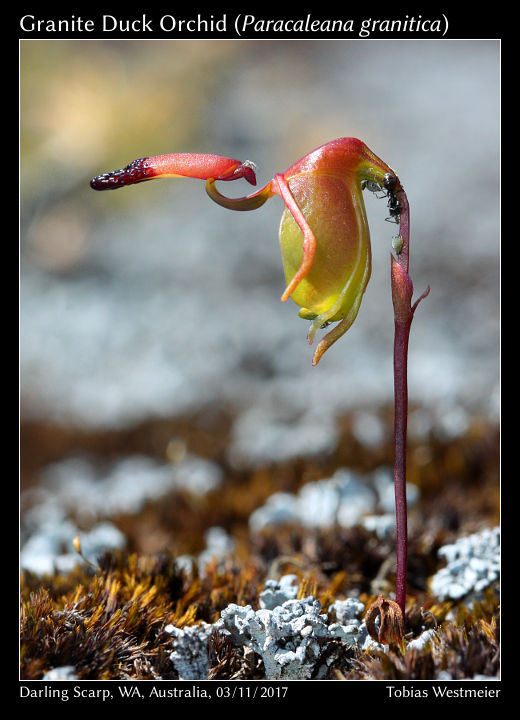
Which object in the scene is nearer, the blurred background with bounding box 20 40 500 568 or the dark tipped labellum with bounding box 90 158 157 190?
the dark tipped labellum with bounding box 90 158 157 190

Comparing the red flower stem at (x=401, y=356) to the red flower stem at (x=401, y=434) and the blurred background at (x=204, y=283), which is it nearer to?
the red flower stem at (x=401, y=434)

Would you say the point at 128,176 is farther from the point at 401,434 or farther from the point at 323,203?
the point at 401,434

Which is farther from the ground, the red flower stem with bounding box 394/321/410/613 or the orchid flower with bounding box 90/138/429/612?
the orchid flower with bounding box 90/138/429/612

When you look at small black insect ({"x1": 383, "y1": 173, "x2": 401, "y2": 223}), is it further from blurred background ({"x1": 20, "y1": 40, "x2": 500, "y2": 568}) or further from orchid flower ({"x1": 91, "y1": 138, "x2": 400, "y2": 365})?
blurred background ({"x1": 20, "y1": 40, "x2": 500, "y2": 568})

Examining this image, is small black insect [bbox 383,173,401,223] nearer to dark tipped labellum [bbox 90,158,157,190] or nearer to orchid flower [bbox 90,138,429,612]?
orchid flower [bbox 90,138,429,612]

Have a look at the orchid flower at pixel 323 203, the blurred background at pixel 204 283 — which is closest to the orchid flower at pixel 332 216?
the orchid flower at pixel 323 203

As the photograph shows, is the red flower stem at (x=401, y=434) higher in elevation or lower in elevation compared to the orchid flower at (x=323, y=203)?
lower

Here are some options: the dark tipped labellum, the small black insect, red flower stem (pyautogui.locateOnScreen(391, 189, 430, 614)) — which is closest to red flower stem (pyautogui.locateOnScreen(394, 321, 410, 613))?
red flower stem (pyautogui.locateOnScreen(391, 189, 430, 614))
